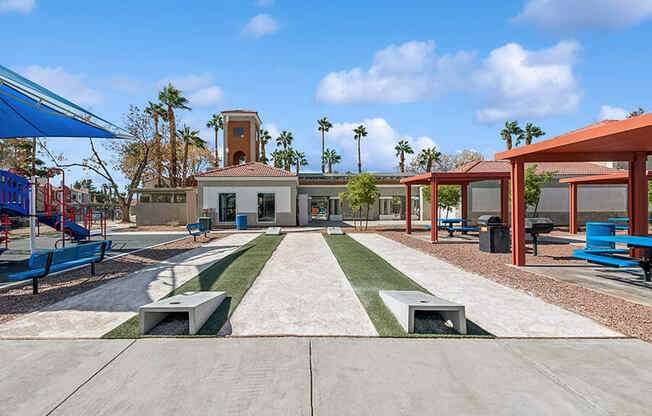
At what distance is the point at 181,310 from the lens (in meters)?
4.11

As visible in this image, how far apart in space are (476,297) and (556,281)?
254 centimetres

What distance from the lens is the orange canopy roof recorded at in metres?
5.86

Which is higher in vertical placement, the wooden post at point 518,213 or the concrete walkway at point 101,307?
the wooden post at point 518,213

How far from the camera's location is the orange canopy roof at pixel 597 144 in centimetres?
586

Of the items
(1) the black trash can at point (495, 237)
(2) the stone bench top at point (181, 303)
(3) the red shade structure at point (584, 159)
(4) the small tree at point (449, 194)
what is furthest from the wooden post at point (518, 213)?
(4) the small tree at point (449, 194)

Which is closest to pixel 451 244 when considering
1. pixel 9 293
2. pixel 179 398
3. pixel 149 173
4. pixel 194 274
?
pixel 194 274

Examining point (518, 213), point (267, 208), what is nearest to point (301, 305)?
point (518, 213)

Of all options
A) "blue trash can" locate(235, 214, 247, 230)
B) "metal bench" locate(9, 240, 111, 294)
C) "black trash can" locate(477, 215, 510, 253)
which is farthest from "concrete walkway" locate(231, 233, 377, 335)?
"blue trash can" locate(235, 214, 247, 230)

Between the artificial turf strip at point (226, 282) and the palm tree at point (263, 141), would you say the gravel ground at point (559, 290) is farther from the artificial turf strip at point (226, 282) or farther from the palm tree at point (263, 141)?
the palm tree at point (263, 141)

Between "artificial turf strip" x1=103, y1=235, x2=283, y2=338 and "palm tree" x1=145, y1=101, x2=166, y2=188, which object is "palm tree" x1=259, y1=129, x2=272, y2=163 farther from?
"artificial turf strip" x1=103, y1=235, x2=283, y2=338

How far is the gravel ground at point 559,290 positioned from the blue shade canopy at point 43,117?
1066 centimetres

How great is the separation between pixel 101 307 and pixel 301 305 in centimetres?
326

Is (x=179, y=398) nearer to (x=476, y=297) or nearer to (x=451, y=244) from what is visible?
(x=476, y=297)

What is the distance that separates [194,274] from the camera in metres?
7.70
